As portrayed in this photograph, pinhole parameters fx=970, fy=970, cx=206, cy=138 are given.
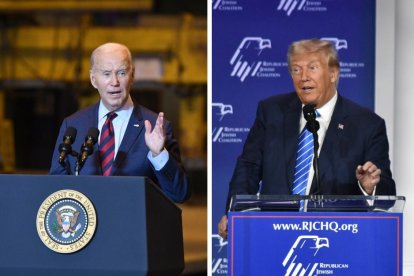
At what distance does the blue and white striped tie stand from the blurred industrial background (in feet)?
40.9

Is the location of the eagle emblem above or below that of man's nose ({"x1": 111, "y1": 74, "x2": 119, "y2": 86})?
below

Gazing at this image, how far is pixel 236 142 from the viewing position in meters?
5.55

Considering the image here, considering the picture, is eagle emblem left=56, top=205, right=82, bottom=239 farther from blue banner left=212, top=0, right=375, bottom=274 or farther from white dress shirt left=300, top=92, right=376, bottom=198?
blue banner left=212, top=0, right=375, bottom=274

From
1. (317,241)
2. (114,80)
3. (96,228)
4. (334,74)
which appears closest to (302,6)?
(334,74)

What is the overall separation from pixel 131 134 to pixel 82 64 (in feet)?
47.6

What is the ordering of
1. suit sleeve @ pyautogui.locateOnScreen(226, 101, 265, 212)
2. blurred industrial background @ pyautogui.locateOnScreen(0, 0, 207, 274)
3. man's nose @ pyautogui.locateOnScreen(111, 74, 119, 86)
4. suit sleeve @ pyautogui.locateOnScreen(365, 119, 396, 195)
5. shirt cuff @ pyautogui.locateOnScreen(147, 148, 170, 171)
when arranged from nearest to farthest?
1. shirt cuff @ pyautogui.locateOnScreen(147, 148, 170, 171)
2. man's nose @ pyautogui.locateOnScreen(111, 74, 119, 86)
3. suit sleeve @ pyautogui.locateOnScreen(365, 119, 396, 195)
4. suit sleeve @ pyautogui.locateOnScreen(226, 101, 265, 212)
5. blurred industrial background @ pyautogui.locateOnScreen(0, 0, 207, 274)

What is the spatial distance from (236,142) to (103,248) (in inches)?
82.6

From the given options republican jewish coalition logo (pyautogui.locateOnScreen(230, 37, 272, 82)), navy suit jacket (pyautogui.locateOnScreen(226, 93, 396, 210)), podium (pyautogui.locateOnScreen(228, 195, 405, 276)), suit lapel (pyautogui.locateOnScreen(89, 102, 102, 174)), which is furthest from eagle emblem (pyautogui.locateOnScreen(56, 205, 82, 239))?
republican jewish coalition logo (pyautogui.locateOnScreen(230, 37, 272, 82))

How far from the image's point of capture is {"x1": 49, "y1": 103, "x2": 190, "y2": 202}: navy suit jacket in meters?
4.34

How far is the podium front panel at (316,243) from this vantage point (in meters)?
3.54

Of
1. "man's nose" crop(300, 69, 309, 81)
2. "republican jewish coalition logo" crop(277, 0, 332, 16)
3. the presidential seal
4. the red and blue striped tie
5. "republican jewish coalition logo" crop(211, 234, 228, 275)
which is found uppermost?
"republican jewish coalition logo" crop(277, 0, 332, 16)

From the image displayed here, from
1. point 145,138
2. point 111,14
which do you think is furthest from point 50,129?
→ point 145,138

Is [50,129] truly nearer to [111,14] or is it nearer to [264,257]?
[111,14]

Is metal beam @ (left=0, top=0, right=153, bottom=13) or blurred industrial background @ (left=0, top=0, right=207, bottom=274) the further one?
metal beam @ (left=0, top=0, right=153, bottom=13)
